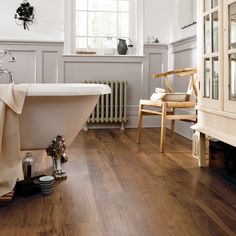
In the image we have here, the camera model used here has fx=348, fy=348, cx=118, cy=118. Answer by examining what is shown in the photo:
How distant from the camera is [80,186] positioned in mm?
2105

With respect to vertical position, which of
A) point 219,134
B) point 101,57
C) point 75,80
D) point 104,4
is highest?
point 104,4

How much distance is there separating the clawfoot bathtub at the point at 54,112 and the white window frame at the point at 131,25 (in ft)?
8.20

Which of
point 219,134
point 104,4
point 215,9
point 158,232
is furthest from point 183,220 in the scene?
point 104,4

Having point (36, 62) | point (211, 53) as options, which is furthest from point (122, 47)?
point (211, 53)

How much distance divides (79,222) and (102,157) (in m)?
1.35

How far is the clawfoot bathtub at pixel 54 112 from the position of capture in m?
2.05

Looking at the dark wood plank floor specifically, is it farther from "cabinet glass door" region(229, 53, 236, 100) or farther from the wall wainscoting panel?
the wall wainscoting panel

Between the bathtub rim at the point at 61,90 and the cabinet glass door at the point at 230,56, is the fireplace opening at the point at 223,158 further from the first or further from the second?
the bathtub rim at the point at 61,90

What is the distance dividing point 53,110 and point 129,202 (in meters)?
0.77

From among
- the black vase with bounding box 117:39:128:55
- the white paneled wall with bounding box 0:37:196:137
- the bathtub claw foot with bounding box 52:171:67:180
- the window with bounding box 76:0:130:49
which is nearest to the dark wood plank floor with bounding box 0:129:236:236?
the bathtub claw foot with bounding box 52:171:67:180

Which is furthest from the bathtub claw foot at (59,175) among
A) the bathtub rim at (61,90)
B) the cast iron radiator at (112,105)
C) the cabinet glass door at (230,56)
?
the cast iron radiator at (112,105)

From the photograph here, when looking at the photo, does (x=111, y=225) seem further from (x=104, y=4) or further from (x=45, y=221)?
(x=104, y=4)

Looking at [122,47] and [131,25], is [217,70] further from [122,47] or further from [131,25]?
[131,25]

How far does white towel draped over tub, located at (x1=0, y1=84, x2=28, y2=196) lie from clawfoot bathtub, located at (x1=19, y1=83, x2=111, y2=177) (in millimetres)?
97
